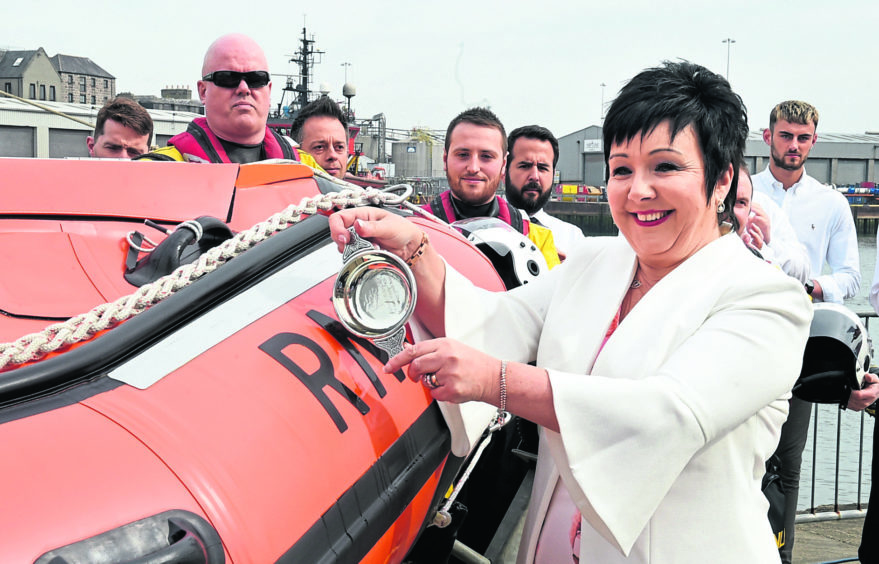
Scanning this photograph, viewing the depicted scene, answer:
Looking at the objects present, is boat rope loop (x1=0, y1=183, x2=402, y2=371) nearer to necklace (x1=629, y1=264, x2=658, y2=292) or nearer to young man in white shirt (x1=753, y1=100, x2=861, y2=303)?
necklace (x1=629, y1=264, x2=658, y2=292)

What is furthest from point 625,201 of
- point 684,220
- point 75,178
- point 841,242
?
point 841,242

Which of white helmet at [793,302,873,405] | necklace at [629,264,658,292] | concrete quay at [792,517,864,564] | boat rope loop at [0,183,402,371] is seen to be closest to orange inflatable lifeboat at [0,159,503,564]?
boat rope loop at [0,183,402,371]

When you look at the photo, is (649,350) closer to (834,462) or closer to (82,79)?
(834,462)

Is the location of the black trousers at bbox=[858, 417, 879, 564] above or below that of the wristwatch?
below

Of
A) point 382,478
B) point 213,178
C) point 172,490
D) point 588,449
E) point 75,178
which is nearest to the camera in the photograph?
point 172,490

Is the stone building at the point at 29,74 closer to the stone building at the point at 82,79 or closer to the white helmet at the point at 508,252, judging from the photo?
the stone building at the point at 82,79

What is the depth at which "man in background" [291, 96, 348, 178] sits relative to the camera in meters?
4.26

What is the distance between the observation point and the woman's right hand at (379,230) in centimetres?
161

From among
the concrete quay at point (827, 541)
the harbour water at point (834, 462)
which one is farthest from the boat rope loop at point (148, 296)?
the harbour water at point (834, 462)

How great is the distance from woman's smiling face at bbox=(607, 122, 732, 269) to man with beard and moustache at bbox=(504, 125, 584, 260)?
8.33 feet

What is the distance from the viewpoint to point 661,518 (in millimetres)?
1499

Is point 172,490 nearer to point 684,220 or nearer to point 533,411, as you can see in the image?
point 533,411

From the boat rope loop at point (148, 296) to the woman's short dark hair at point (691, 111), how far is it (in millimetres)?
624

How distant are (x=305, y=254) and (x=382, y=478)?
512 mm
